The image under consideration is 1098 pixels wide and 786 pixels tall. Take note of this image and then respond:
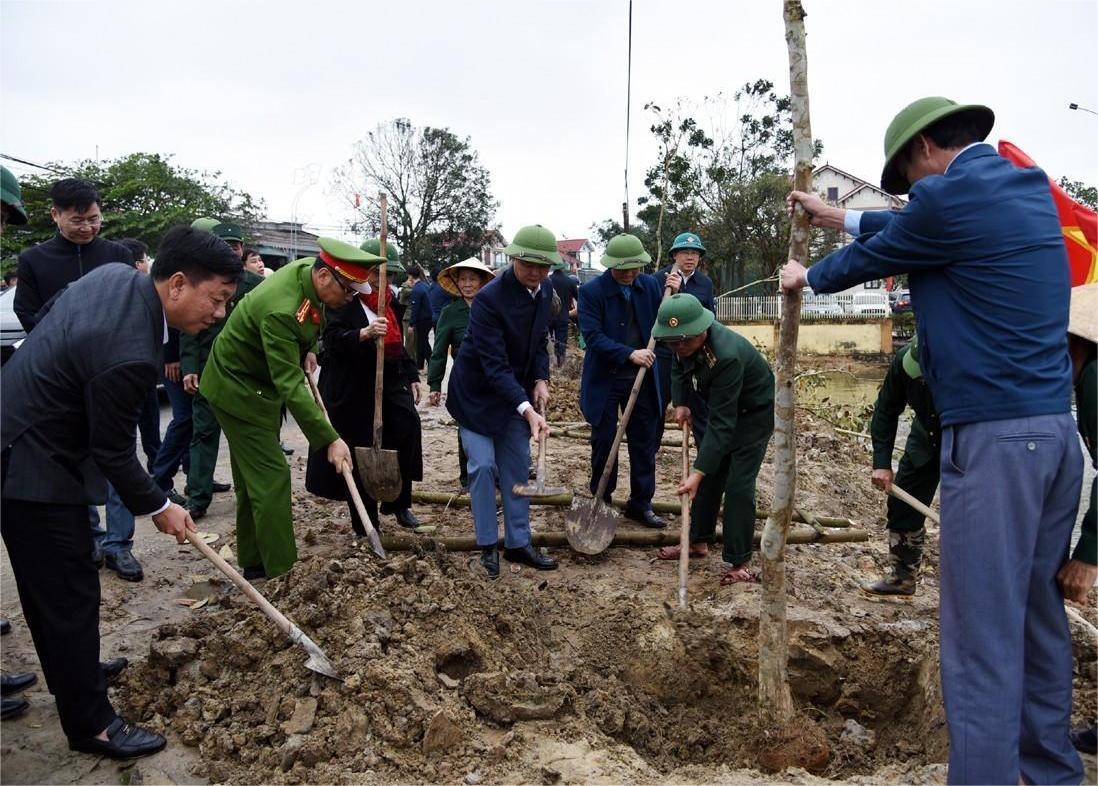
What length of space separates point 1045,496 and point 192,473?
16.6ft

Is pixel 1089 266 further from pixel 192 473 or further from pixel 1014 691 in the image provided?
pixel 192 473

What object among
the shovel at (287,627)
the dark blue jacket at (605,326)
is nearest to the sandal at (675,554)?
the dark blue jacket at (605,326)

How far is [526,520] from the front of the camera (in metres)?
4.86

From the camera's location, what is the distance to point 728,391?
14.7ft

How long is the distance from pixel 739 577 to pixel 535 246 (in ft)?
7.44

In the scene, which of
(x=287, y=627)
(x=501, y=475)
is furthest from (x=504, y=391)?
(x=287, y=627)

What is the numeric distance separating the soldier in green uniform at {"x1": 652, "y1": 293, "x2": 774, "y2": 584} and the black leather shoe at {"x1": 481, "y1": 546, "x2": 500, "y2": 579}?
1.16 m

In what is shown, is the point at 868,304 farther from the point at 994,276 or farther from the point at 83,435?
the point at 83,435

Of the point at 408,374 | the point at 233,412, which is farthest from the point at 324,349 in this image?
the point at 233,412

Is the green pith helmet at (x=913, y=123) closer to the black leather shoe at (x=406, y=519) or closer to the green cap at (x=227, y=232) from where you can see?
the black leather shoe at (x=406, y=519)

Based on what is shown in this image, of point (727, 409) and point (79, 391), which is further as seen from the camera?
point (727, 409)

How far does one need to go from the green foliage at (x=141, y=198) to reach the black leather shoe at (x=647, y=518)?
24900 mm

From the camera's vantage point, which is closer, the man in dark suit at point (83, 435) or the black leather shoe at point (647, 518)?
the man in dark suit at point (83, 435)

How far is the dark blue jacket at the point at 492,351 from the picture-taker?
15.4 feet
